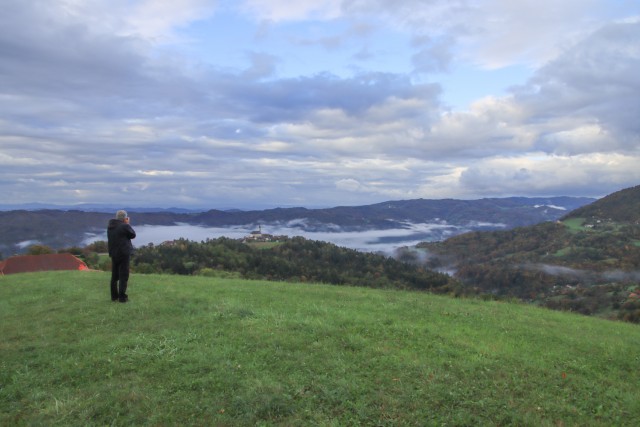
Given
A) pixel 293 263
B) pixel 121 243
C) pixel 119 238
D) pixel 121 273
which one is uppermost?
pixel 119 238

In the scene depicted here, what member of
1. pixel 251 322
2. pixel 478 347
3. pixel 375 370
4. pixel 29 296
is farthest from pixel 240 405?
pixel 29 296

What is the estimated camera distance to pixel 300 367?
759 centimetres

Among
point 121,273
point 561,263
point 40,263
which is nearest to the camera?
point 121,273

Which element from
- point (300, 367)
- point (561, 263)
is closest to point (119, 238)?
point (300, 367)

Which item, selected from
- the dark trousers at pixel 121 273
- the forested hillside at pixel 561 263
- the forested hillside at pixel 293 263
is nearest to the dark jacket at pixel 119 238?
the dark trousers at pixel 121 273

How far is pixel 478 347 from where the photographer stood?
8.97m

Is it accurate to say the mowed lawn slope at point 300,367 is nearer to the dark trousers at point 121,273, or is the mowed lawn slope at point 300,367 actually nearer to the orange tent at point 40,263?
the dark trousers at point 121,273

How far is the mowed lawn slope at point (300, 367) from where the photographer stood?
618cm

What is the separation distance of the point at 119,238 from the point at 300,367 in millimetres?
7787

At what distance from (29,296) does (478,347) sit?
14.3 metres

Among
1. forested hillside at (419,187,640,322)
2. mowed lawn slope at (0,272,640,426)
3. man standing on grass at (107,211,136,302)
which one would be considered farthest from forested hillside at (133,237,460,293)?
mowed lawn slope at (0,272,640,426)

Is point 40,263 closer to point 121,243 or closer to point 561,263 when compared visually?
point 121,243

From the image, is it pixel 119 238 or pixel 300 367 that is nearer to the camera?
pixel 300 367

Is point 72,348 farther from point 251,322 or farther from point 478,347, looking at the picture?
→ point 478,347
